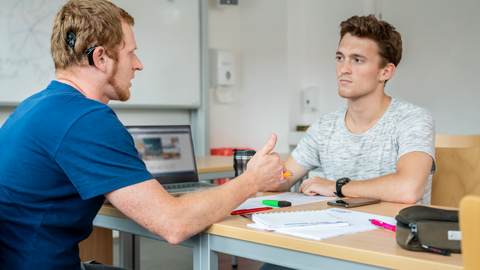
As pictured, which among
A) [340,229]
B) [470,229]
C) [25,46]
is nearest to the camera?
[470,229]

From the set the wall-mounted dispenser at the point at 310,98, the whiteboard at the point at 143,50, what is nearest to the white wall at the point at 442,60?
the wall-mounted dispenser at the point at 310,98

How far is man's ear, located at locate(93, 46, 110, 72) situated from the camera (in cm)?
111

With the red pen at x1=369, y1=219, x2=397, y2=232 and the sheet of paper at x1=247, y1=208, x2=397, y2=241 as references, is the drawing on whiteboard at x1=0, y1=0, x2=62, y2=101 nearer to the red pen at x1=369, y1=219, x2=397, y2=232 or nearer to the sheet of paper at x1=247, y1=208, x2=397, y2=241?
the sheet of paper at x1=247, y1=208, x2=397, y2=241

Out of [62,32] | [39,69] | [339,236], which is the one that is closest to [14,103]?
[39,69]

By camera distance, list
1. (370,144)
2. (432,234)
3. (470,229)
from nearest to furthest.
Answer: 1. (470,229)
2. (432,234)
3. (370,144)

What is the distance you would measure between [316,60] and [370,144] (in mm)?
3404

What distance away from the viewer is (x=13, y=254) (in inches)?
39.4

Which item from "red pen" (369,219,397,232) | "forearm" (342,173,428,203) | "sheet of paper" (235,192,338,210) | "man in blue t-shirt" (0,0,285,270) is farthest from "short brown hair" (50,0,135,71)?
"forearm" (342,173,428,203)

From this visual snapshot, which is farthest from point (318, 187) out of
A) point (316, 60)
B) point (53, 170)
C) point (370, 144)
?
point (316, 60)

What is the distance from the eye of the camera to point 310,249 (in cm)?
88

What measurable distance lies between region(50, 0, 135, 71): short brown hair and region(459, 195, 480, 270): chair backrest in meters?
0.93

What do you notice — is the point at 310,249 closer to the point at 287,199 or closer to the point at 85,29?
the point at 287,199

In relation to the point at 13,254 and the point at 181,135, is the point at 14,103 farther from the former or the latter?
the point at 13,254

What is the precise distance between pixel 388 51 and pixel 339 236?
1.24 m
